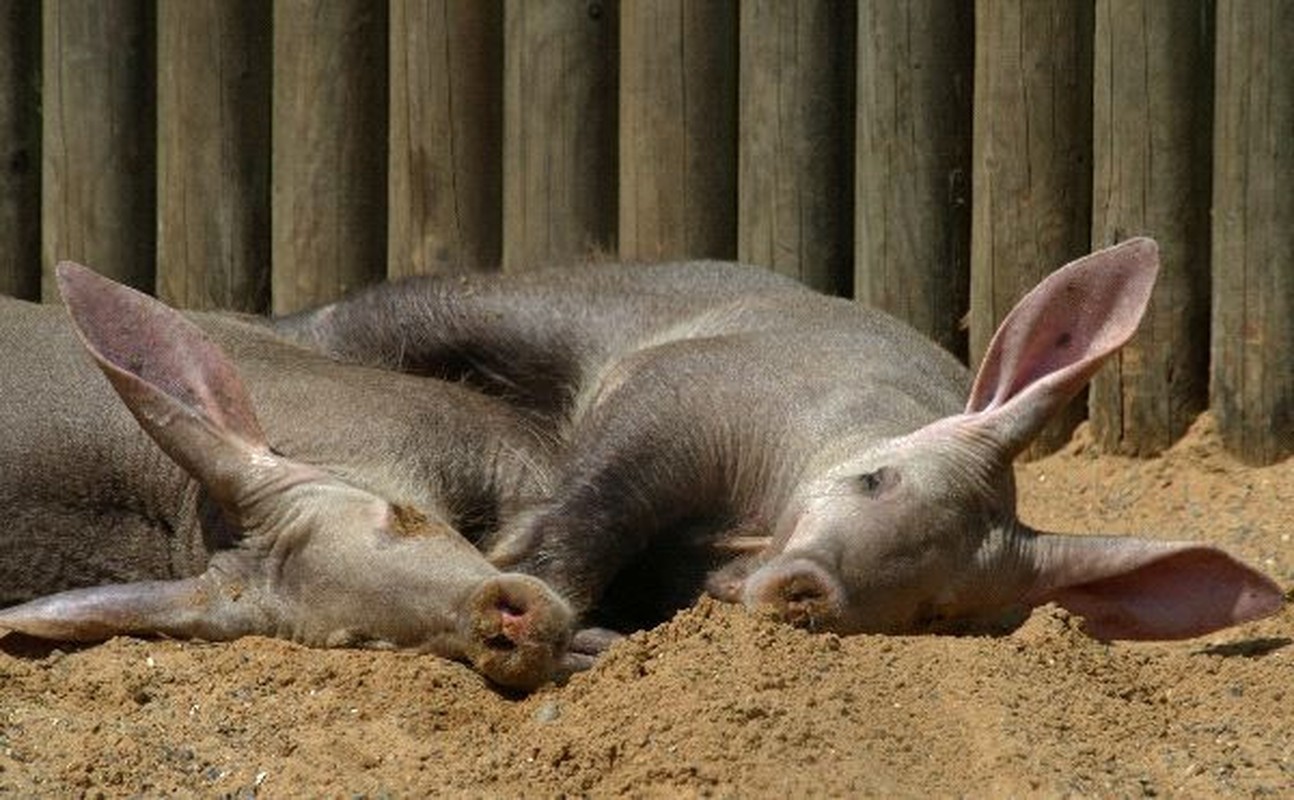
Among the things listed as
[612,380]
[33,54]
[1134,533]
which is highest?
[33,54]

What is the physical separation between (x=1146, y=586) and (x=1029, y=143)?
211cm

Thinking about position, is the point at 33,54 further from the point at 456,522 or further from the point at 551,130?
the point at 456,522

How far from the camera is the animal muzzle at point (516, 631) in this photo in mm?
5168

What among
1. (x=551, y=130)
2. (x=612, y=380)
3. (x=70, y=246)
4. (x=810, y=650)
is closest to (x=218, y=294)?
(x=70, y=246)

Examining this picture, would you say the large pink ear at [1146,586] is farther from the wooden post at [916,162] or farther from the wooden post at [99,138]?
the wooden post at [99,138]

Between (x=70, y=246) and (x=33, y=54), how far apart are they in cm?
63

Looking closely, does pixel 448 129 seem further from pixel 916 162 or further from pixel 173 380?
pixel 173 380

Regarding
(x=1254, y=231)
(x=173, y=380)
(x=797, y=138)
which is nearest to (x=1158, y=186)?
(x=1254, y=231)

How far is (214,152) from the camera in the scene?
8.27 meters

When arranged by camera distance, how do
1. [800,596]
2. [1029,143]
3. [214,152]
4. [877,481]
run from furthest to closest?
[214,152]
[1029,143]
[877,481]
[800,596]

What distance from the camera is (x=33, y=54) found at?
27.9 feet

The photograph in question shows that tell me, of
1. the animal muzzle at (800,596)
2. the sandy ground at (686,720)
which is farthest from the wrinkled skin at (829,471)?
the sandy ground at (686,720)

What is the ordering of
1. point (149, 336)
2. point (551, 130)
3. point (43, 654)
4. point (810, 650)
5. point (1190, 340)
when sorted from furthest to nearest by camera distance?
point (551, 130), point (1190, 340), point (149, 336), point (43, 654), point (810, 650)

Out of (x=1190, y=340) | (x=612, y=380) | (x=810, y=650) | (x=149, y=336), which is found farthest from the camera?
(x=1190, y=340)
